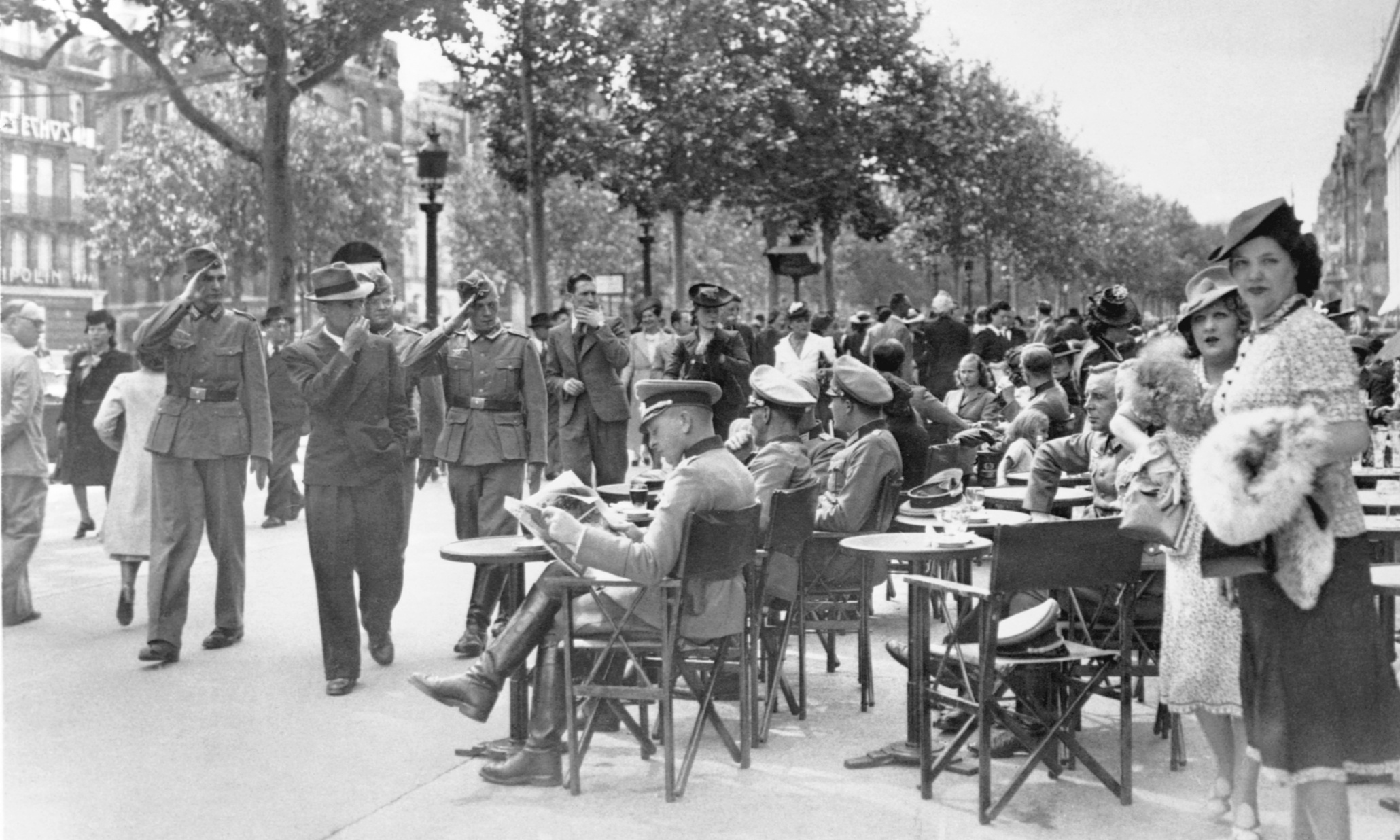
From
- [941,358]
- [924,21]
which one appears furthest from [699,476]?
[924,21]

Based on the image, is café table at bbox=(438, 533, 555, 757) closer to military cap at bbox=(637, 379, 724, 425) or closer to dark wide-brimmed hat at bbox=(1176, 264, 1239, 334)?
military cap at bbox=(637, 379, 724, 425)

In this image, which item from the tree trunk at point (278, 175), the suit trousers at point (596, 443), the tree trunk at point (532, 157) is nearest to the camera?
the suit trousers at point (596, 443)

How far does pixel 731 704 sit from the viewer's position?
273 inches

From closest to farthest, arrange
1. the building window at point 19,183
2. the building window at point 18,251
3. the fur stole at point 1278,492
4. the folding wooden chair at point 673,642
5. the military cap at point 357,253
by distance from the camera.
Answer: the fur stole at point 1278,492 → the folding wooden chair at point 673,642 → the building window at point 19,183 → the building window at point 18,251 → the military cap at point 357,253

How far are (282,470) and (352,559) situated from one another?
20.1 feet

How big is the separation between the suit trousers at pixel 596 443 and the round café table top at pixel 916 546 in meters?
5.22

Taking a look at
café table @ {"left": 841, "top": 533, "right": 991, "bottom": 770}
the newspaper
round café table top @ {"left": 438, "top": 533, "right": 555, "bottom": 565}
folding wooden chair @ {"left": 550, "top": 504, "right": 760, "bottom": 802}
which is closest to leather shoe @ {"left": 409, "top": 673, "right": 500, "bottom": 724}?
folding wooden chair @ {"left": 550, "top": 504, "right": 760, "bottom": 802}

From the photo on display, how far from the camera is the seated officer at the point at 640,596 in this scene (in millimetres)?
5352

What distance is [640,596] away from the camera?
17.9 ft

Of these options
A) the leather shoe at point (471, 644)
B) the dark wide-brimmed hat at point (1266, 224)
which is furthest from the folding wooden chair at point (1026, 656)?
the leather shoe at point (471, 644)

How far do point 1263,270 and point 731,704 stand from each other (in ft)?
11.8

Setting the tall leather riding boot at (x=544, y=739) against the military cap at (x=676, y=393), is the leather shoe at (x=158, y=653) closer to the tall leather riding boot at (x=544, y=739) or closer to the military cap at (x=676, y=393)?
the tall leather riding boot at (x=544, y=739)

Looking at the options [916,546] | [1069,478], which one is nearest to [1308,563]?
[916,546]

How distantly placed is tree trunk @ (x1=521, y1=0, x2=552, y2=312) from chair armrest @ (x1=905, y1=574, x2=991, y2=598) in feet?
45.3
